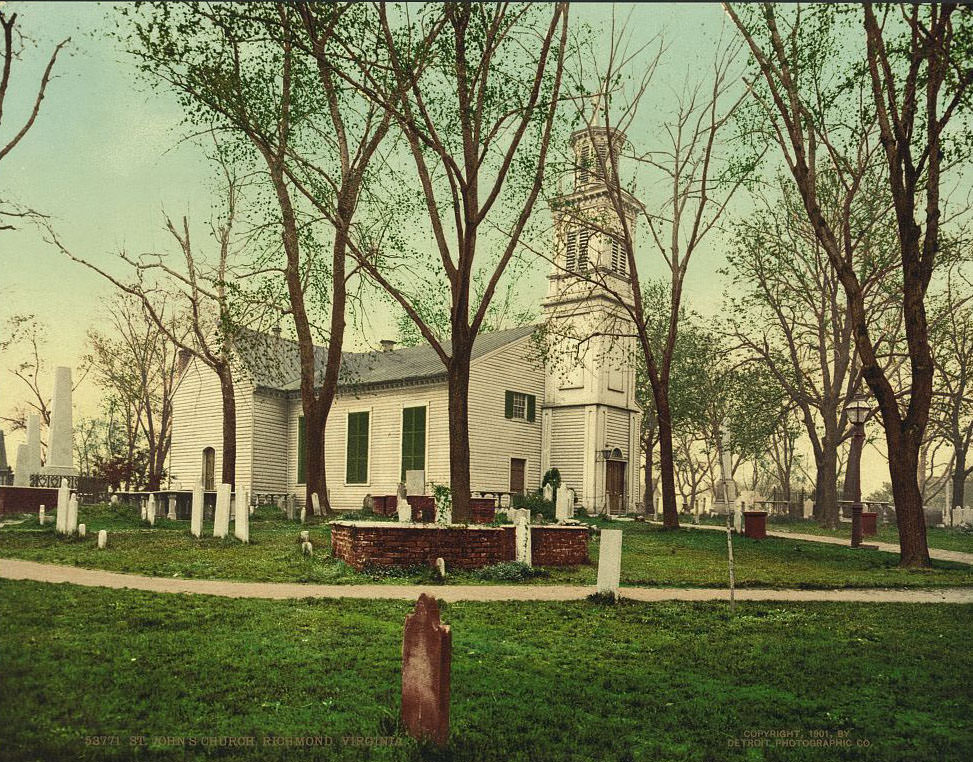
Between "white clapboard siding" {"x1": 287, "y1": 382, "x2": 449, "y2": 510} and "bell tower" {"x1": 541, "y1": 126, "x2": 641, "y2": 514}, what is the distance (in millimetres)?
4651

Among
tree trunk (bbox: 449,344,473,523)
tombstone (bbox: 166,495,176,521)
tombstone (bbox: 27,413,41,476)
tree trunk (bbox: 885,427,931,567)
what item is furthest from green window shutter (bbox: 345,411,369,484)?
tree trunk (bbox: 885,427,931,567)

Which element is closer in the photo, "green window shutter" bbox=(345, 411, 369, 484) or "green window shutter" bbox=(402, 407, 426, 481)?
"green window shutter" bbox=(402, 407, 426, 481)

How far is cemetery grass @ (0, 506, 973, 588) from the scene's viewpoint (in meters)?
12.0

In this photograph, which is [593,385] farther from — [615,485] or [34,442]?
[34,442]

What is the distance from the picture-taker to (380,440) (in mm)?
29484

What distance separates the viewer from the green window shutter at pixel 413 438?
92.5 ft

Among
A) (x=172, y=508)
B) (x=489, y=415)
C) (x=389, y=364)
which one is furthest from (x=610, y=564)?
(x=389, y=364)

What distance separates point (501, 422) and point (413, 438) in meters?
3.21

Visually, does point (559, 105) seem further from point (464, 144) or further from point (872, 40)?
point (872, 40)

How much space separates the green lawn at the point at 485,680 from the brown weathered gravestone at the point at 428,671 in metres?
0.17

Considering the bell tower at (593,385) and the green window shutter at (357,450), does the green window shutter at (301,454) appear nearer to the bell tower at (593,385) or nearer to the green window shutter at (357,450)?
the green window shutter at (357,450)

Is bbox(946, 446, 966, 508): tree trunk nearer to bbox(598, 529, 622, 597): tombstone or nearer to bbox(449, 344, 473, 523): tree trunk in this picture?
bbox(449, 344, 473, 523): tree trunk

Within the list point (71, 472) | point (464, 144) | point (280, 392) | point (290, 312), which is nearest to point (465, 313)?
point (464, 144)

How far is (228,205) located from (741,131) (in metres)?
14.9
